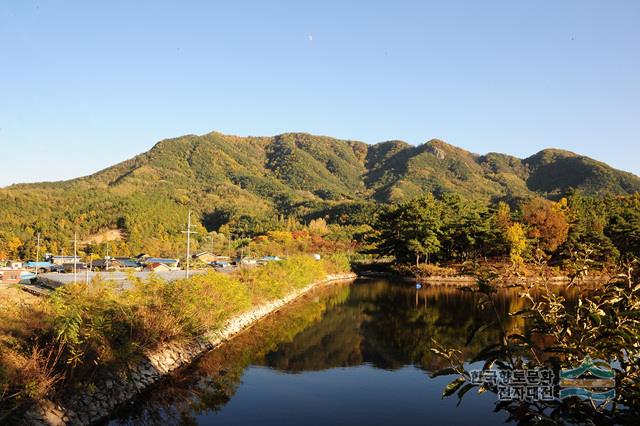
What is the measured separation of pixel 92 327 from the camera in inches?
486

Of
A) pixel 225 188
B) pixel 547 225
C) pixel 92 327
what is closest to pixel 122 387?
pixel 92 327

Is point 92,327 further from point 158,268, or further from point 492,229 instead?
point 492,229

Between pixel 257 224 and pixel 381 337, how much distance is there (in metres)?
81.1

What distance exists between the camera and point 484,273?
3609mm

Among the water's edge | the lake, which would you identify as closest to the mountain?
the lake

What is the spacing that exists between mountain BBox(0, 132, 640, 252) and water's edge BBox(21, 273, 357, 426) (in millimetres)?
58968

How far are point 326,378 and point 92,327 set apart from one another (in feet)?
24.3

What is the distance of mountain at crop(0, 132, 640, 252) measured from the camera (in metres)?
85.0

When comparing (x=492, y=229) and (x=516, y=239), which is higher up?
(x=492, y=229)

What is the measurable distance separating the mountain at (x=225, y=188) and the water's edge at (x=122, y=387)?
5897 cm

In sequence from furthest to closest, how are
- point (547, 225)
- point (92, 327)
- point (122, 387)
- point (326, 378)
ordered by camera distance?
point (547, 225), point (326, 378), point (122, 387), point (92, 327)

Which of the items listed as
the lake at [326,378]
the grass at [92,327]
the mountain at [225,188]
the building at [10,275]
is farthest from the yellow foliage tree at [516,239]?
the building at [10,275]

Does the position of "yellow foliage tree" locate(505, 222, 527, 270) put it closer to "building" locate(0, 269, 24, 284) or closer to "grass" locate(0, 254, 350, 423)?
"grass" locate(0, 254, 350, 423)

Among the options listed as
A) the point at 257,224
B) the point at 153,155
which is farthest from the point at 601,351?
the point at 153,155
